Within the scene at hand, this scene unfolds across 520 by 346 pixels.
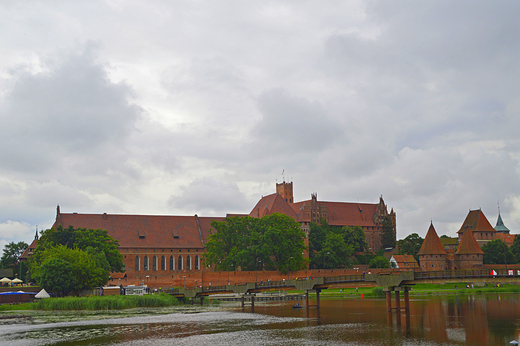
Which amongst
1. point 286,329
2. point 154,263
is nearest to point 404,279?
point 286,329

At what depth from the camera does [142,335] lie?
33.8 m

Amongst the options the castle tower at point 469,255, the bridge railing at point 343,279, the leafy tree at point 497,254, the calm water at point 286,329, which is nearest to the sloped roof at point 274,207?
the castle tower at point 469,255

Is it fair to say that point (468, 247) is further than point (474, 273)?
Yes

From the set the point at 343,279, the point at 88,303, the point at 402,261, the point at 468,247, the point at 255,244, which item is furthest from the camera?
the point at 402,261

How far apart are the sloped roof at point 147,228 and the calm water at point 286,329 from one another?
5099 cm

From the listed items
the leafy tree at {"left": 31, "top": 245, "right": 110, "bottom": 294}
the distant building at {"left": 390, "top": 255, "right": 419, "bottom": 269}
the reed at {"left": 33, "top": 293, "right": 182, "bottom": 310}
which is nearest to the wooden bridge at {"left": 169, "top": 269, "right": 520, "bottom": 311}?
the reed at {"left": 33, "top": 293, "right": 182, "bottom": 310}

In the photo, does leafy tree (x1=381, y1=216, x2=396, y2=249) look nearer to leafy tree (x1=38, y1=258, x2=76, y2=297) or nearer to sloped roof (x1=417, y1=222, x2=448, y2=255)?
sloped roof (x1=417, y1=222, x2=448, y2=255)

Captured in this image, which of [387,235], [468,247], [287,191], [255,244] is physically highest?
[287,191]

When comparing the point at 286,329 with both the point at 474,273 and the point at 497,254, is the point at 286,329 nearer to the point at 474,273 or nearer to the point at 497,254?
the point at 474,273

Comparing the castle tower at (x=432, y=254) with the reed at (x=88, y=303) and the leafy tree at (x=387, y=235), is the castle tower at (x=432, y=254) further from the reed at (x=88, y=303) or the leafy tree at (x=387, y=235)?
the reed at (x=88, y=303)

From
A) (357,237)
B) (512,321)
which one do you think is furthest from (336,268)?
(512,321)

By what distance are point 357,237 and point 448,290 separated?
111 feet

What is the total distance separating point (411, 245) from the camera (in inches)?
4503

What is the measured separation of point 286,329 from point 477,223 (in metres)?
88.2
